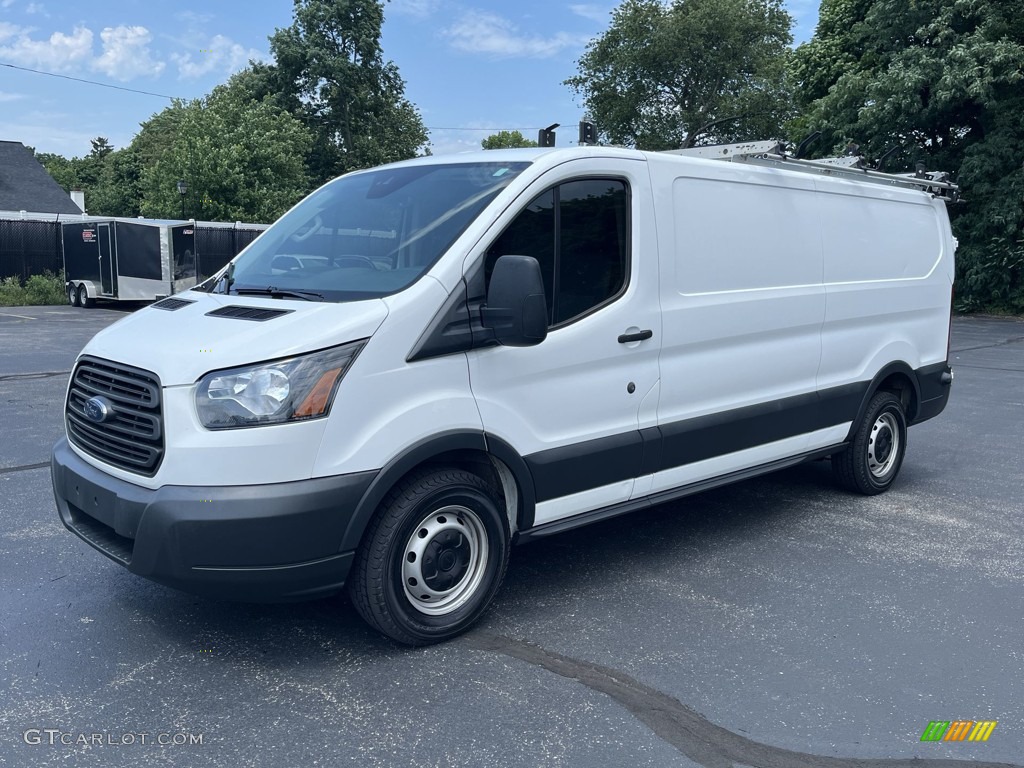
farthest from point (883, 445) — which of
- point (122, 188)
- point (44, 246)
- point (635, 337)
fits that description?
point (122, 188)

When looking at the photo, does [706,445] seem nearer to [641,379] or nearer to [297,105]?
[641,379]

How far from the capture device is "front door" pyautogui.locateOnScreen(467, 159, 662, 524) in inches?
159

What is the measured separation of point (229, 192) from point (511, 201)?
35.3 meters

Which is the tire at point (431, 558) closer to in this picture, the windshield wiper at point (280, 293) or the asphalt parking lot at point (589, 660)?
the asphalt parking lot at point (589, 660)

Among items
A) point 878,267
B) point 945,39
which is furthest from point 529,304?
point 945,39

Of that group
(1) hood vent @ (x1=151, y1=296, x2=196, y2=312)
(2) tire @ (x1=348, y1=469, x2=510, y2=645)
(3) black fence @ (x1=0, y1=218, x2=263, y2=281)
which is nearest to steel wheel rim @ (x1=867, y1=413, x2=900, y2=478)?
(2) tire @ (x1=348, y1=469, x2=510, y2=645)

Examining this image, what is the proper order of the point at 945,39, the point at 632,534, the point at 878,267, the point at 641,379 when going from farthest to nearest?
the point at 945,39 < the point at 878,267 < the point at 632,534 < the point at 641,379

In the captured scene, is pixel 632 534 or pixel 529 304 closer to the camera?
pixel 529 304

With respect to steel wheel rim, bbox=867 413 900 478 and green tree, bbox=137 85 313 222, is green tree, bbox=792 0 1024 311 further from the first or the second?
green tree, bbox=137 85 313 222

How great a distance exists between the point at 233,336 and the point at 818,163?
3985 mm

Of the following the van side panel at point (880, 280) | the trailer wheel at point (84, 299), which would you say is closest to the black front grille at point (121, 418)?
the van side panel at point (880, 280)

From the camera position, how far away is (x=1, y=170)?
46125 mm

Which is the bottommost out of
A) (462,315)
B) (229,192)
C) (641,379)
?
(641,379)

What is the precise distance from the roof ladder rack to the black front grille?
312 centimetres
